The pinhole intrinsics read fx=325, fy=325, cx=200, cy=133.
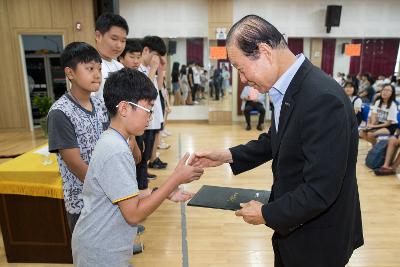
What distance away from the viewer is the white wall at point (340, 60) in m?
8.79

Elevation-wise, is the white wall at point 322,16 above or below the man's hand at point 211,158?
above

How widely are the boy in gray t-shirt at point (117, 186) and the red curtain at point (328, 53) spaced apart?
337 inches

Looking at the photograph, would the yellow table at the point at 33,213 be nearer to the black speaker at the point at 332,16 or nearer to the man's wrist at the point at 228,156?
the man's wrist at the point at 228,156

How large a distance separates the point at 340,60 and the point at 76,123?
9.01m

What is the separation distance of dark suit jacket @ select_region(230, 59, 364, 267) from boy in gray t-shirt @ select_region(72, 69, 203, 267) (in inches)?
15.5

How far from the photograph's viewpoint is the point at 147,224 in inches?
123

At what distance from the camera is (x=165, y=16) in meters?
8.34

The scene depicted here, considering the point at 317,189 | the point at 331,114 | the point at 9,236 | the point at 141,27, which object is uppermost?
the point at 141,27

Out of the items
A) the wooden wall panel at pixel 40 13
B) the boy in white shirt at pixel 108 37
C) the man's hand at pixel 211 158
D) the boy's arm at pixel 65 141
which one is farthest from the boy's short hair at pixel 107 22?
the wooden wall panel at pixel 40 13

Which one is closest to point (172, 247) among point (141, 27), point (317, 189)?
point (317, 189)

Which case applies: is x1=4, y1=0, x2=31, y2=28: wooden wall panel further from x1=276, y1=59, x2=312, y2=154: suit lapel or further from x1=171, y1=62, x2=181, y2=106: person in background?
x1=276, y1=59, x2=312, y2=154: suit lapel

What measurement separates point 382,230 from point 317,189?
8.17 feet

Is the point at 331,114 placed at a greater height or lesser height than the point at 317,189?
greater

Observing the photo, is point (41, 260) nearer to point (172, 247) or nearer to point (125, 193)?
point (172, 247)
